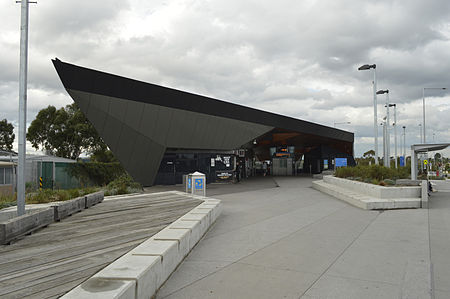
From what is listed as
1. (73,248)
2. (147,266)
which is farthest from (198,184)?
(147,266)

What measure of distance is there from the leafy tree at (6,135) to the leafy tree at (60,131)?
887cm

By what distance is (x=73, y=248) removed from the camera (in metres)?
5.52

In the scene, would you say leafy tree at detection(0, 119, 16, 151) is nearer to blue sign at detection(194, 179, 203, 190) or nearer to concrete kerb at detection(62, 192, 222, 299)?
blue sign at detection(194, 179, 203, 190)

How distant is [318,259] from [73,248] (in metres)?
4.49

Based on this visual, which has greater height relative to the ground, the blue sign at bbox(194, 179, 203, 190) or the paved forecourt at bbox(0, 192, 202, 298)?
the blue sign at bbox(194, 179, 203, 190)

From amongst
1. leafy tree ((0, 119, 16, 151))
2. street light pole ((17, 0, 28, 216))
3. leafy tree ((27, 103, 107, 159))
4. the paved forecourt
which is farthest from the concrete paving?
leafy tree ((0, 119, 16, 151))

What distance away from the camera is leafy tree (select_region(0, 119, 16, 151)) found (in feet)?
161

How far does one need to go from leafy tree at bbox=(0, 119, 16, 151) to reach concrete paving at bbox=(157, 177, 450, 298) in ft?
167

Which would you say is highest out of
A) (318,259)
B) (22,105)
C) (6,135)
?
(6,135)

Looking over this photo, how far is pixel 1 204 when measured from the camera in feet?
32.3

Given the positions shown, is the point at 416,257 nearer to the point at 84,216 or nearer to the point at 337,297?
the point at 337,297

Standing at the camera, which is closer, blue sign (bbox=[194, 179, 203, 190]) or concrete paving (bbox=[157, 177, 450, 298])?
concrete paving (bbox=[157, 177, 450, 298])

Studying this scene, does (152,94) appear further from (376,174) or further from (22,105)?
(376,174)

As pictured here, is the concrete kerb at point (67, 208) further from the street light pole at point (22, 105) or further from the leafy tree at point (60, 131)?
the leafy tree at point (60, 131)
